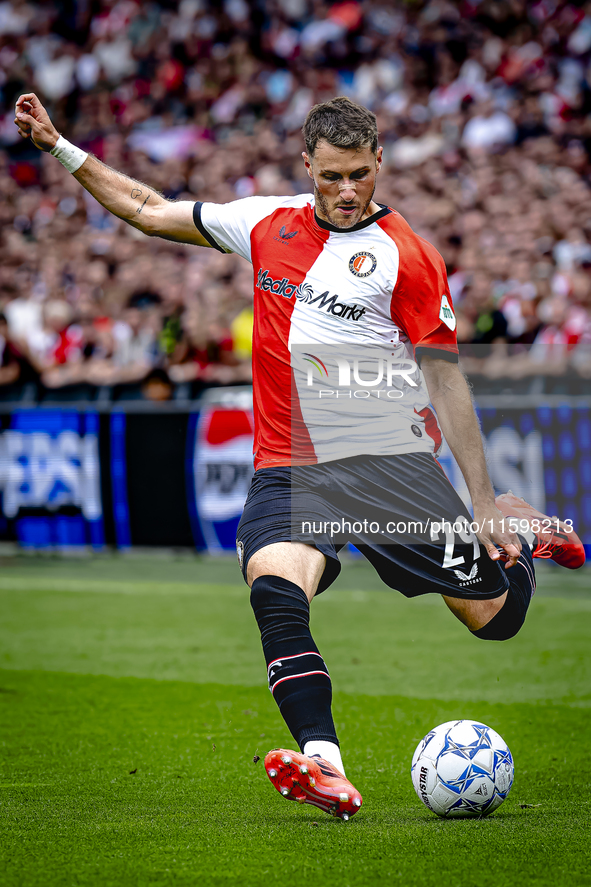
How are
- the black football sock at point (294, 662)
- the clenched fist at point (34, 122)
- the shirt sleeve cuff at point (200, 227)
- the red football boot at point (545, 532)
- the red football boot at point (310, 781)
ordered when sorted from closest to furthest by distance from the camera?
the red football boot at point (310, 781) → the black football sock at point (294, 662) → the clenched fist at point (34, 122) → the shirt sleeve cuff at point (200, 227) → the red football boot at point (545, 532)

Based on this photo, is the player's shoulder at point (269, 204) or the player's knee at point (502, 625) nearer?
the player's shoulder at point (269, 204)

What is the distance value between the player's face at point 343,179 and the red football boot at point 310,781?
1.95 m

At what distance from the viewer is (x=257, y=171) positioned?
52.7 ft

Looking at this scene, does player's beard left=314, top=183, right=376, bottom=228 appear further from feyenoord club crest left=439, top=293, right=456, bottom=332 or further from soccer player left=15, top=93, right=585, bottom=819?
feyenoord club crest left=439, top=293, right=456, bottom=332

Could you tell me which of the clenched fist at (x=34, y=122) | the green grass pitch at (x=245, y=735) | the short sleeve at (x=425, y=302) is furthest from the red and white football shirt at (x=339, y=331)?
the green grass pitch at (x=245, y=735)

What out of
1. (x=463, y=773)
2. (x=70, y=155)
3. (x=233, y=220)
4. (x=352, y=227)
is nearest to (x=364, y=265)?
(x=352, y=227)

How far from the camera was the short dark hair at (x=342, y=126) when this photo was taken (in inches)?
156

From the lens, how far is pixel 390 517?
405cm

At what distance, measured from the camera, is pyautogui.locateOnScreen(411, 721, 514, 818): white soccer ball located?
12.2ft

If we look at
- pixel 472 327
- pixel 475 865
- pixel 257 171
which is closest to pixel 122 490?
pixel 472 327

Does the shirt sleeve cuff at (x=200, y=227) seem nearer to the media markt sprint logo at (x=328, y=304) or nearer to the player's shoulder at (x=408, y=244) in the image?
the media markt sprint logo at (x=328, y=304)

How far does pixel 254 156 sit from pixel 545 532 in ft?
41.0

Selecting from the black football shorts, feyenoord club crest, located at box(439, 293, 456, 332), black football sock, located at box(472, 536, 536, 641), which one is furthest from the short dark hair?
black football sock, located at box(472, 536, 536, 641)

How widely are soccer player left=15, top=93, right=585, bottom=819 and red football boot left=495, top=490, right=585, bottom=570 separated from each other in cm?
24
